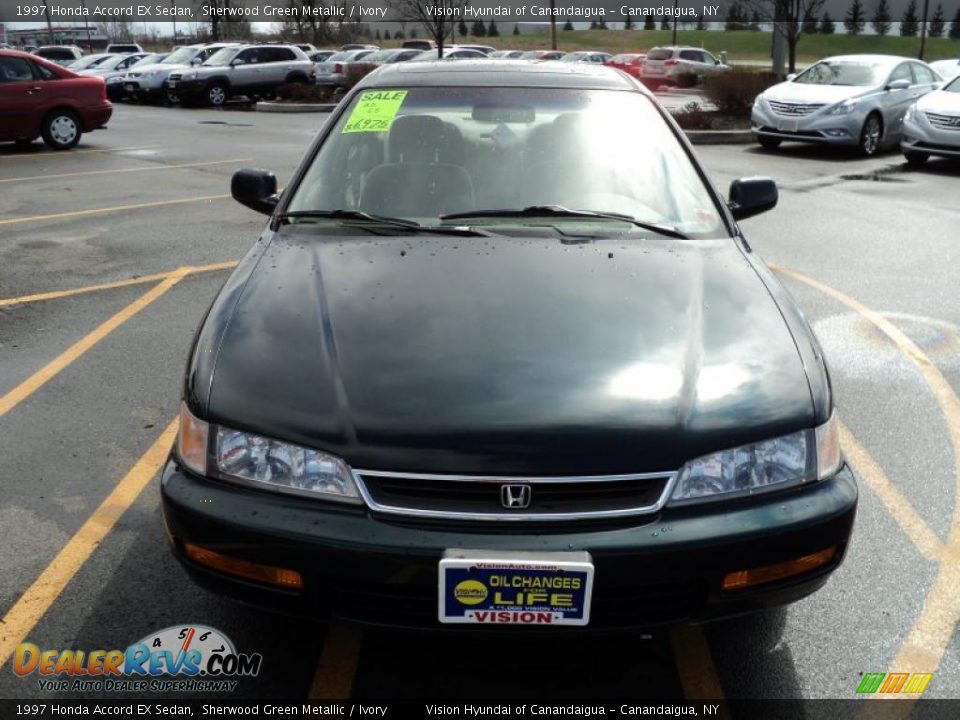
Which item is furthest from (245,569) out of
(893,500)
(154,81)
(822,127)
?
(154,81)

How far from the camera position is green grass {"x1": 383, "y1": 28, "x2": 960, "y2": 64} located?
76125 mm

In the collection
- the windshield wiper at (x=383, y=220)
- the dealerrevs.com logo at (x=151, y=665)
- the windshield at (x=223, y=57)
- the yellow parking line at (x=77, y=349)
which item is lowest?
the yellow parking line at (x=77, y=349)

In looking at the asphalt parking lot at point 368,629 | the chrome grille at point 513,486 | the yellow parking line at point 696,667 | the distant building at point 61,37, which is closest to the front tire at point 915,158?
the asphalt parking lot at point 368,629

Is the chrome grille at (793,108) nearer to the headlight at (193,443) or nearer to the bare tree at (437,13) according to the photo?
the headlight at (193,443)

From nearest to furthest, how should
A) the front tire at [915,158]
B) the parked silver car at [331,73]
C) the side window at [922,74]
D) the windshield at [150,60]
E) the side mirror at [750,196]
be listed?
the side mirror at [750,196]
the front tire at [915,158]
the side window at [922,74]
the parked silver car at [331,73]
the windshield at [150,60]

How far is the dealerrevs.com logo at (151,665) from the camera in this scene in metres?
2.62

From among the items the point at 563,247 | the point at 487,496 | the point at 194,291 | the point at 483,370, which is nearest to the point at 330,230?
the point at 563,247

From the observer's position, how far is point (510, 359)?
8.36 ft

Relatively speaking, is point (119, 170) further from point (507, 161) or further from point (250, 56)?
point (250, 56)

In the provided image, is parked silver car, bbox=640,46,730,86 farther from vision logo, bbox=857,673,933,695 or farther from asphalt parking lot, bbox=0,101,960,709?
vision logo, bbox=857,673,933,695

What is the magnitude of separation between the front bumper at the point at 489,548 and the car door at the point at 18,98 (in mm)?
14497

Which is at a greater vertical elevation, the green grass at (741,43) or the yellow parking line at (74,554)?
the yellow parking line at (74,554)

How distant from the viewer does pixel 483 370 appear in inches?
98.4

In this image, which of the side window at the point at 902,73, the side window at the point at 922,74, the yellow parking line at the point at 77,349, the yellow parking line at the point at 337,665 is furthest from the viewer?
the side window at the point at 922,74
